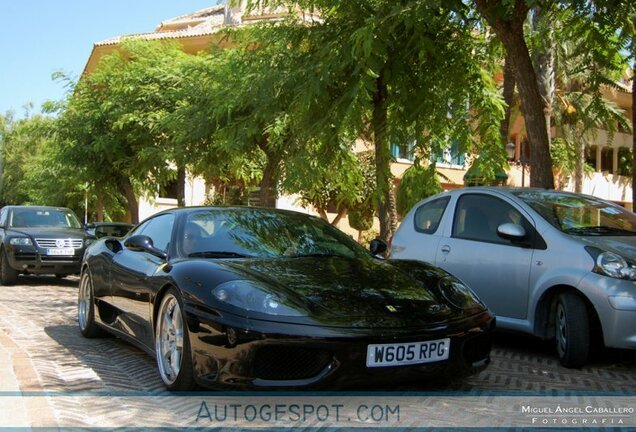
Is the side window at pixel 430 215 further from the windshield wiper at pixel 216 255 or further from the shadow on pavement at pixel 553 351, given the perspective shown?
the windshield wiper at pixel 216 255

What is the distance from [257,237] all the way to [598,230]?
3016mm

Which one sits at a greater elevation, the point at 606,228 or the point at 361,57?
the point at 361,57

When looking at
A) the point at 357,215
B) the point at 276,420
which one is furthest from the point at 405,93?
the point at 357,215

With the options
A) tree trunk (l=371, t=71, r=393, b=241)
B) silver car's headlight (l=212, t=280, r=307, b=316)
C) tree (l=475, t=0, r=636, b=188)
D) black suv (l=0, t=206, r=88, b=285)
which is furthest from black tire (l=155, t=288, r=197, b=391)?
black suv (l=0, t=206, r=88, b=285)

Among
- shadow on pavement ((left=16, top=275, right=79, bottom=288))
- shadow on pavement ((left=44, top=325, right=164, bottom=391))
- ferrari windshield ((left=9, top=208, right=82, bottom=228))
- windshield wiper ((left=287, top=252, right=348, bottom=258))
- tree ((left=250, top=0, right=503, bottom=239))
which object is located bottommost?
shadow on pavement ((left=16, top=275, right=79, bottom=288))

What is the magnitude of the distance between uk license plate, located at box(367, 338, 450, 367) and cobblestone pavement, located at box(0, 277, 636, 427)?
0.51 metres

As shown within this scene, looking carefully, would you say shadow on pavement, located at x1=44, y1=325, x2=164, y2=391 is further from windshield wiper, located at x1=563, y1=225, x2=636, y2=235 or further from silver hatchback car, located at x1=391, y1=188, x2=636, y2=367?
windshield wiper, located at x1=563, y1=225, x2=636, y2=235

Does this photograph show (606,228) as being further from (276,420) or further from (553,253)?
(276,420)

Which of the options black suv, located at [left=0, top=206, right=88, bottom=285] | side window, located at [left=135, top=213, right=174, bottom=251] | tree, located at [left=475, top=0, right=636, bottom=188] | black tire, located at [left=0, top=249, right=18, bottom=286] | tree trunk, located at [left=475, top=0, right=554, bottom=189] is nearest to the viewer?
side window, located at [left=135, top=213, right=174, bottom=251]

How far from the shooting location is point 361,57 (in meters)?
8.16

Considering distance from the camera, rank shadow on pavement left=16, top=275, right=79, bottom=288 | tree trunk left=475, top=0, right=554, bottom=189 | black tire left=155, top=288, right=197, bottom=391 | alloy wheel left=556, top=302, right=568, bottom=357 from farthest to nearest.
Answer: shadow on pavement left=16, top=275, right=79, bottom=288 → tree trunk left=475, top=0, right=554, bottom=189 → alloy wheel left=556, top=302, right=568, bottom=357 → black tire left=155, top=288, right=197, bottom=391

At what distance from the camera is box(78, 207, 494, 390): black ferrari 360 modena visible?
4.05 metres

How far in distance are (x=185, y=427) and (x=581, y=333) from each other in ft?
10.7

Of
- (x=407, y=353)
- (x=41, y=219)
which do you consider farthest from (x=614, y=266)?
(x=41, y=219)
